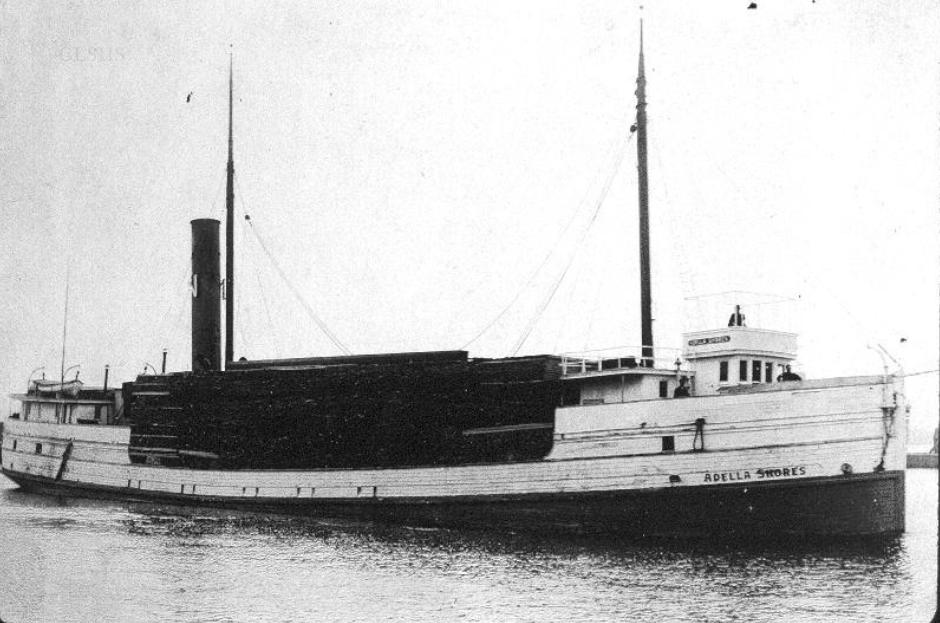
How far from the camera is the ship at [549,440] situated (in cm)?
2148

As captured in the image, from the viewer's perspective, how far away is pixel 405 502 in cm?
2566

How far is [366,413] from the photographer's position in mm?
26828

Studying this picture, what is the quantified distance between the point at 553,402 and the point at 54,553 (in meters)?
12.9

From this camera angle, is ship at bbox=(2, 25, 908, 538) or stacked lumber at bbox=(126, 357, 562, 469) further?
stacked lumber at bbox=(126, 357, 562, 469)

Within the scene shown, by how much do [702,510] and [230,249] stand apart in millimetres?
21932

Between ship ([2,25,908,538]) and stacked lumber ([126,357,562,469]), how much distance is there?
47 mm

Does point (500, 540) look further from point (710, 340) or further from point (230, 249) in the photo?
point (230, 249)

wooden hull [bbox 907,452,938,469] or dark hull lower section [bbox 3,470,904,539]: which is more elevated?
dark hull lower section [bbox 3,470,904,539]

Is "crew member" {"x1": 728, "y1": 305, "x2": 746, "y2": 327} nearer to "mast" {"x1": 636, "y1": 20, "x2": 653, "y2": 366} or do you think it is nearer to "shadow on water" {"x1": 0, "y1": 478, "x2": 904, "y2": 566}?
"mast" {"x1": 636, "y1": 20, "x2": 653, "y2": 366}

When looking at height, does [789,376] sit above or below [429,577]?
above

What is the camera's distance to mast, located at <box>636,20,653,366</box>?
2498 centimetres

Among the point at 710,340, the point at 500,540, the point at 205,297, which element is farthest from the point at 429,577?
the point at 205,297

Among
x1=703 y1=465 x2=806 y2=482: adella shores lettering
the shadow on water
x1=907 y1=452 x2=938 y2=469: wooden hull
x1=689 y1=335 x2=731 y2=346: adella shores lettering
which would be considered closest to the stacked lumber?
the shadow on water

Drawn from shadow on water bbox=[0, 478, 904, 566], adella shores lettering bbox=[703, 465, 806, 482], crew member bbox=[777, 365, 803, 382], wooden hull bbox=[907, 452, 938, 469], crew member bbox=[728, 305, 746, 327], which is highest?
crew member bbox=[728, 305, 746, 327]
